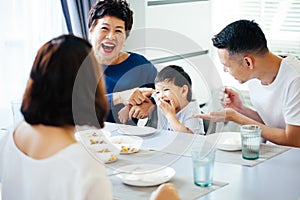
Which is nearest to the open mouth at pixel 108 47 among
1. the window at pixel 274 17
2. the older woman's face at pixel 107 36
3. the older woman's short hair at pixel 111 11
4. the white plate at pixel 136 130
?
the older woman's face at pixel 107 36

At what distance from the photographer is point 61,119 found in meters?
1.33

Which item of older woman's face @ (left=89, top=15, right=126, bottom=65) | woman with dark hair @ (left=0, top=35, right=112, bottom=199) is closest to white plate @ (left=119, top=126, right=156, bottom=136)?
older woman's face @ (left=89, top=15, right=126, bottom=65)

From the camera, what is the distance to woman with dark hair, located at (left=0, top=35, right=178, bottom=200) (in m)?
1.31

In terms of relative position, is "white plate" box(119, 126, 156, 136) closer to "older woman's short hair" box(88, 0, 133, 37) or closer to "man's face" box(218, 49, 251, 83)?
"man's face" box(218, 49, 251, 83)

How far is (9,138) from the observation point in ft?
4.78

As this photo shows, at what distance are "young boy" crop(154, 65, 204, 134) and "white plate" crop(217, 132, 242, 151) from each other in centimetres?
28

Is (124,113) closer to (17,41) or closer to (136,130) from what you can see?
(136,130)

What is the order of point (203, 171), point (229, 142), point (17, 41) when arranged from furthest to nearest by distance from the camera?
point (17, 41), point (229, 142), point (203, 171)

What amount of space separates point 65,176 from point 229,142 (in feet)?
3.54

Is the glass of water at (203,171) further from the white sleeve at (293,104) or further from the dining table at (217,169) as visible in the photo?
the white sleeve at (293,104)

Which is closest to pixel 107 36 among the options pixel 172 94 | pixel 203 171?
pixel 172 94

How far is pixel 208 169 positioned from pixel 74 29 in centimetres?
181

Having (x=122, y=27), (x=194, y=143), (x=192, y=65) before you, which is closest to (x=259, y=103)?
(x=194, y=143)

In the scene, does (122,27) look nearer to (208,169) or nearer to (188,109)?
(188,109)
